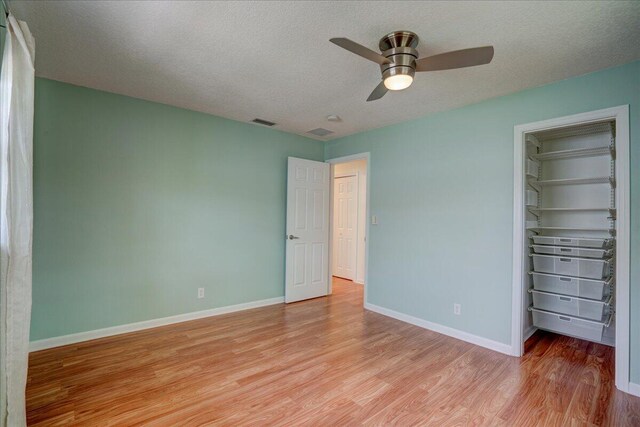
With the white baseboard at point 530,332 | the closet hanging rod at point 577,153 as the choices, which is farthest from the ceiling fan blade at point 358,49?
the white baseboard at point 530,332

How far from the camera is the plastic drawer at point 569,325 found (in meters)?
2.73

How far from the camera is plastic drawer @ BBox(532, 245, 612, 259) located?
267 cm

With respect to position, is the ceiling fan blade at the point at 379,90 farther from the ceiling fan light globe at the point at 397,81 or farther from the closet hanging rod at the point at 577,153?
the closet hanging rod at the point at 577,153

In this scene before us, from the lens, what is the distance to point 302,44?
206cm

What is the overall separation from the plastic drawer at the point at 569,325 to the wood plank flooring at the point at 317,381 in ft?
0.56

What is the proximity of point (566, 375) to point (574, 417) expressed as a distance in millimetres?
621

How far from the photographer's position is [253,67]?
7.89ft

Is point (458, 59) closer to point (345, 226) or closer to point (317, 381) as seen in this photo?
point (317, 381)

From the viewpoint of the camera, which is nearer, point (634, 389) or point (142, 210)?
point (634, 389)

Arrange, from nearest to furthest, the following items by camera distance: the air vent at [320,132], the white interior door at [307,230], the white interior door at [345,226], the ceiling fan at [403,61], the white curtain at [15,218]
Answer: the white curtain at [15,218] → the ceiling fan at [403,61] → the air vent at [320,132] → the white interior door at [307,230] → the white interior door at [345,226]

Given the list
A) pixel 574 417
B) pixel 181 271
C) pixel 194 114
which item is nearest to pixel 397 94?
pixel 194 114

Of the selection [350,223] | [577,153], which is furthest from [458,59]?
[350,223]

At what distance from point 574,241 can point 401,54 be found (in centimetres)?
249

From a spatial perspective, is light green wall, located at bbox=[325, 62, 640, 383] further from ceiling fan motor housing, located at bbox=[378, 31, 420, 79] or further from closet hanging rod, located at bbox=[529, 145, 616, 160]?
ceiling fan motor housing, located at bbox=[378, 31, 420, 79]
